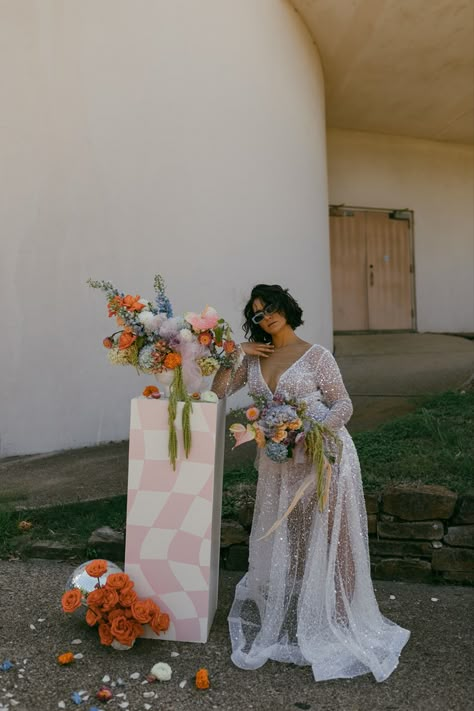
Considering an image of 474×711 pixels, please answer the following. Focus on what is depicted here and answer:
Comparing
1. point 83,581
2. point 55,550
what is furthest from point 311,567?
point 55,550

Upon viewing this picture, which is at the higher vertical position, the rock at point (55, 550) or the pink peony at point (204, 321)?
the pink peony at point (204, 321)

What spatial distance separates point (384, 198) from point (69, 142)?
7.32 metres

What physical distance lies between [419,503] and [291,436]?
1242 millimetres

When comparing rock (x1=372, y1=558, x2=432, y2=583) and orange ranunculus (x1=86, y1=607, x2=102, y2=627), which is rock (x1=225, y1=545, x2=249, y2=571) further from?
orange ranunculus (x1=86, y1=607, x2=102, y2=627)

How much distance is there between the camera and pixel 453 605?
3152 mm

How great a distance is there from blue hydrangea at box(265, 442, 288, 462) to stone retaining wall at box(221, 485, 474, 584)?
1100mm

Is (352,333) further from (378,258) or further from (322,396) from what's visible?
(322,396)

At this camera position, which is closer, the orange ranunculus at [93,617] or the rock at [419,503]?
the orange ranunculus at [93,617]

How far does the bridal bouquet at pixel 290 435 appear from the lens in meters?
2.60

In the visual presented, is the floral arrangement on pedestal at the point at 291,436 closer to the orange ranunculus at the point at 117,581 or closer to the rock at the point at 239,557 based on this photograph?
the orange ranunculus at the point at 117,581

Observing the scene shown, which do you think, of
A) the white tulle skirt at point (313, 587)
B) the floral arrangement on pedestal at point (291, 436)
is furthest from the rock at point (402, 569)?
the floral arrangement on pedestal at point (291, 436)

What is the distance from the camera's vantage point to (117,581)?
266cm

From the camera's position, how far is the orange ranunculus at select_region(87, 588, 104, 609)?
2.63 metres

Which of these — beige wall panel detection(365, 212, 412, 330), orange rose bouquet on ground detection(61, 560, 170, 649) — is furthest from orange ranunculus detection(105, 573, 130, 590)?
beige wall panel detection(365, 212, 412, 330)
